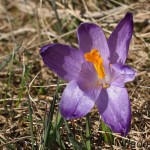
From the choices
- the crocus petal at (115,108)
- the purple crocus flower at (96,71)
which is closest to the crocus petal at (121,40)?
the purple crocus flower at (96,71)

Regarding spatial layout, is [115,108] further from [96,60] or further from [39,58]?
[39,58]

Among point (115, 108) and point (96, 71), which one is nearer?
point (115, 108)

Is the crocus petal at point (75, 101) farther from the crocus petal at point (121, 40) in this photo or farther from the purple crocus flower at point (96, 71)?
the crocus petal at point (121, 40)

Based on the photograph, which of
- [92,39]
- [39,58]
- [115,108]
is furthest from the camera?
[39,58]

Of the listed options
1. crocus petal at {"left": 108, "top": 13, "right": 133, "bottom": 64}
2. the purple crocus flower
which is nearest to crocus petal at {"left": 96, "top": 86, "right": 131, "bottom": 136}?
the purple crocus flower

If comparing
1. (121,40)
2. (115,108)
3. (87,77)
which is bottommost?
(115,108)

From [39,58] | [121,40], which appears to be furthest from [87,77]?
[39,58]

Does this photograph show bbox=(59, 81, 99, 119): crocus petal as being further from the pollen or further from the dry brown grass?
the dry brown grass
